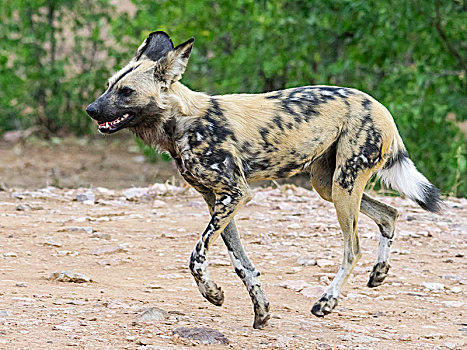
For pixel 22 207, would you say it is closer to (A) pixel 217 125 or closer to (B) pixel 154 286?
(B) pixel 154 286

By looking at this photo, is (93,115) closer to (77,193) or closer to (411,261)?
(411,261)

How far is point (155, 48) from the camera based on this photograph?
4172 mm

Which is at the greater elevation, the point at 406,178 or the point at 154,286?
the point at 406,178

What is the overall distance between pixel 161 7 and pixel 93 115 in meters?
6.78

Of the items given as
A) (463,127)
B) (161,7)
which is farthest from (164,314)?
(463,127)

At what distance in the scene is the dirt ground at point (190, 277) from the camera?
12.2 ft

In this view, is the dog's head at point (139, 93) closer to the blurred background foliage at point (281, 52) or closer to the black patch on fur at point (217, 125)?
the black patch on fur at point (217, 125)

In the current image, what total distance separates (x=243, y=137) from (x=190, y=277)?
1.18 m

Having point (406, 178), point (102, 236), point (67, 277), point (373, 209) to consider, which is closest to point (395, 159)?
point (406, 178)

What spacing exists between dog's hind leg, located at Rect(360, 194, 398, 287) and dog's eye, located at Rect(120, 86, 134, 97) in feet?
5.63

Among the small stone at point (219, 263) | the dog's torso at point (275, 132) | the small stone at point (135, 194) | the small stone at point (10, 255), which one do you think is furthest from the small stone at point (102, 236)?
the dog's torso at point (275, 132)

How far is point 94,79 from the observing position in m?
11.6

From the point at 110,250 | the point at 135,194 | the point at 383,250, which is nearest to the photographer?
the point at 383,250

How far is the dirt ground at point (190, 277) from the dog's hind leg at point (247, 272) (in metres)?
0.09
